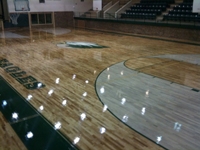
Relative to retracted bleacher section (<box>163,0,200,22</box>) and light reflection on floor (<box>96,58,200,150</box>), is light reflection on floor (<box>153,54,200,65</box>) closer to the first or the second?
light reflection on floor (<box>96,58,200,150</box>)

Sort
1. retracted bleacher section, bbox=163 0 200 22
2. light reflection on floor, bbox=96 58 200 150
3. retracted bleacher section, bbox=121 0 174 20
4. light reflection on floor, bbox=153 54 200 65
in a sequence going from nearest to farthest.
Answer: light reflection on floor, bbox=96 58 200 150 < light reflection on floor, bbox=153 54 200 65 < retracted bleacher section, bbox=163 0 200 22 < retracted bleacher section, bbox=121 0 174 20

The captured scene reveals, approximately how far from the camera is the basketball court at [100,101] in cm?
314

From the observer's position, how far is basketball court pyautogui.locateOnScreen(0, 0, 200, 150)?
314cm

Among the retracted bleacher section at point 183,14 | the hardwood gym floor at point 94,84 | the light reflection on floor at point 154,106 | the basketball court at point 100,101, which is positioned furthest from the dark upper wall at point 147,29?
the light reflection on floor at point 154,106

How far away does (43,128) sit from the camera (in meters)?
3.41

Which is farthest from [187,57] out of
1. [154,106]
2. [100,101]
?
[100,101]

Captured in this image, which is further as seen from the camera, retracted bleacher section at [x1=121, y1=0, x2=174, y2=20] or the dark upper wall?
retracted bleacher section at [x1=121, y1=0, x2=174, y2=20]

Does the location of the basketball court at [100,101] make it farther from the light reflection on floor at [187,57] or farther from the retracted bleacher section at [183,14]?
the retracted bleacher section at [183,14]

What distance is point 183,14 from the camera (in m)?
12.5

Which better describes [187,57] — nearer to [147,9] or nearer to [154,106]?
[154,106]

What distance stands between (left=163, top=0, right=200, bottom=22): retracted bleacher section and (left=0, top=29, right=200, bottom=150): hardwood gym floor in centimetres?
228

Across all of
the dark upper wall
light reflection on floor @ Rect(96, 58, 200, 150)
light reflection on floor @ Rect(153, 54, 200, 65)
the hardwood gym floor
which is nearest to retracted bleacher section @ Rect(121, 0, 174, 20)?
the dark upper wall

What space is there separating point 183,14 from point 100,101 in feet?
33.8

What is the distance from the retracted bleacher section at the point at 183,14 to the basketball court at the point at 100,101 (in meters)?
4.28
